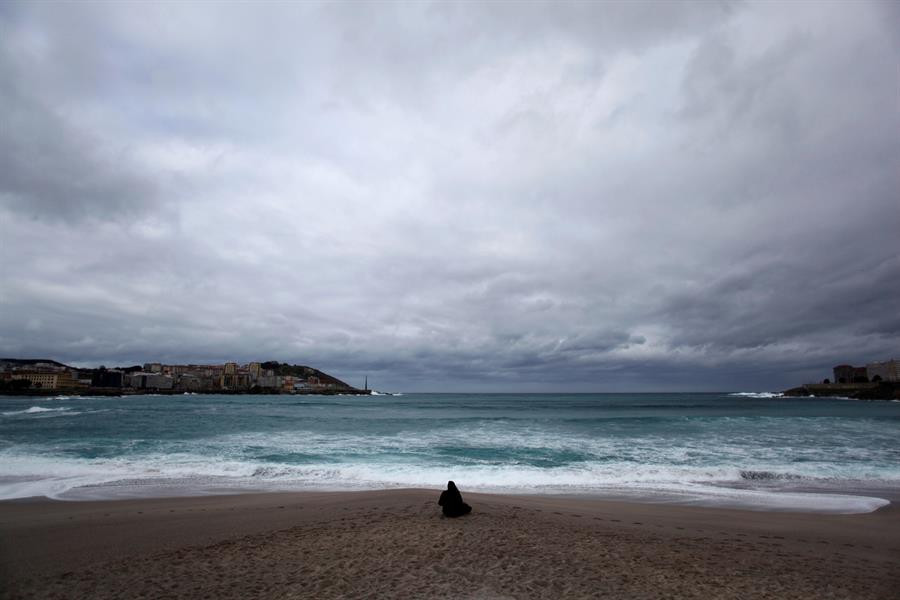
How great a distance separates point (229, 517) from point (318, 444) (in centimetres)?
1615

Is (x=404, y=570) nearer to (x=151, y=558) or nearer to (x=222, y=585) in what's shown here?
(x=222, y=585)

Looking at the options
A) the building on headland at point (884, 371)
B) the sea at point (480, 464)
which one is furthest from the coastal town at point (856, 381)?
the sea at point (480, 464)

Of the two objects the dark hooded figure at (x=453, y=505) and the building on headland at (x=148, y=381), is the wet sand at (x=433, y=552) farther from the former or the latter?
the building on headland at (x=148, y=381)

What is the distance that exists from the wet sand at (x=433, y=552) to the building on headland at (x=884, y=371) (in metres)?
186

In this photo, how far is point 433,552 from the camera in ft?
23.0

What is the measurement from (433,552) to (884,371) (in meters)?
209

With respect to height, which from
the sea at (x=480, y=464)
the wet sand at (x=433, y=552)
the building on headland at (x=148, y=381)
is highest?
the wet sand at (x=433, y=552)

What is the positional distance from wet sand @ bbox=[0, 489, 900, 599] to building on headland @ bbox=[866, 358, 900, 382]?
185918mm

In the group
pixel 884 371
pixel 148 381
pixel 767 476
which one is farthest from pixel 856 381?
pixel 148 381

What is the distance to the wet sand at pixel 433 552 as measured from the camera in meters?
5.80

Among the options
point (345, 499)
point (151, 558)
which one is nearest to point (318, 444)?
point (345, 499)

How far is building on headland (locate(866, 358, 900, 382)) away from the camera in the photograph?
149625 millimetres

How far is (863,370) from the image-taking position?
→ 169 metres

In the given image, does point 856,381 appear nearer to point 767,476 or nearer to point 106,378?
point 767,476
